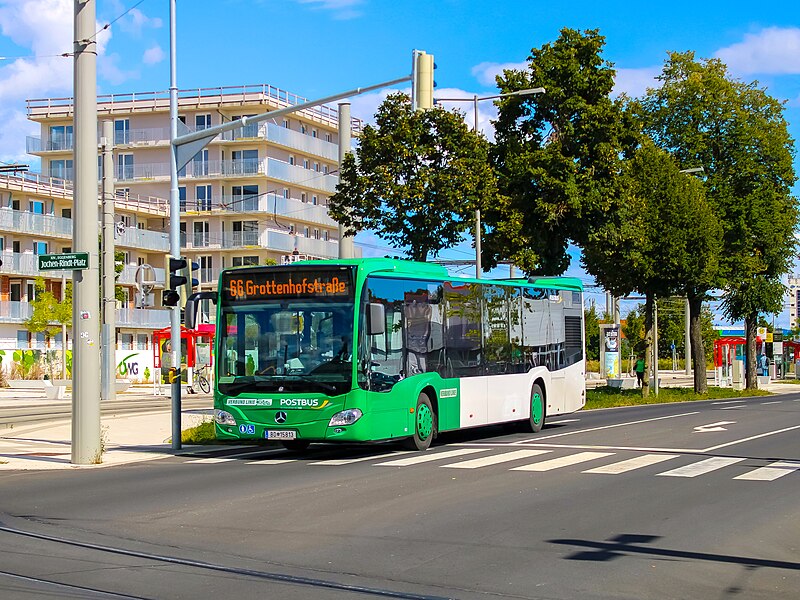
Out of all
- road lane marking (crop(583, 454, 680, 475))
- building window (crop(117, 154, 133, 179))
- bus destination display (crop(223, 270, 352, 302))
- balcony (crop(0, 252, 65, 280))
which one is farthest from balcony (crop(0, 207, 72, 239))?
road lane marking (crop(583, 454, 680, 475))

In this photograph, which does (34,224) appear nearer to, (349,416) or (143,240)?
(143,240)

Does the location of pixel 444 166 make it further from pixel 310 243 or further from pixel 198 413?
pixel 310 243

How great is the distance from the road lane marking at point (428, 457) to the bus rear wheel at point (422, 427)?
0.44m

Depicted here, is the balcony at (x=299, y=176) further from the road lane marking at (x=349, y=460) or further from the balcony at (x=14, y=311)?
the road lane marking at (x=349, y=460)

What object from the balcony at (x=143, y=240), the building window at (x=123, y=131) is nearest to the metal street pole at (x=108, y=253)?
the balcony at (x=143, y=240)

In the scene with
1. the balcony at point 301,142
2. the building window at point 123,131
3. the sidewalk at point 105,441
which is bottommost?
the sidewalk at point 105,441

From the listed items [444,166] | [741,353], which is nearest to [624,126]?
[444,166]

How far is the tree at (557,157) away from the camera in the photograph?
36969mm

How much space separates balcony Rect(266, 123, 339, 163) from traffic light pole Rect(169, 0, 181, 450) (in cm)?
5893

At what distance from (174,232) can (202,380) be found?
30.8 metres

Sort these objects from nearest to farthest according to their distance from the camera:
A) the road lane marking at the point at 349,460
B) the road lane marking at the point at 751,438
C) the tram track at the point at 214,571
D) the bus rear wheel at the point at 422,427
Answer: the tram track at the point at 214,571 → the road lane marking at the point at 349,460 → the bus rear wheel at the point at 422,427 → the road lane marking at the point at 751,438

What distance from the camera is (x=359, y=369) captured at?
18531mm

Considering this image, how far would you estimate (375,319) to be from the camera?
61.3 ft

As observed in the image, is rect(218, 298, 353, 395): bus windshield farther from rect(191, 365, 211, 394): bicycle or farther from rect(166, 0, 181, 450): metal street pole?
rect(191, 365, 211, 394): bicycle
